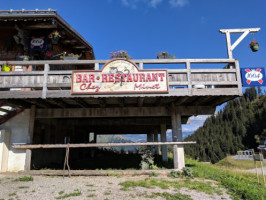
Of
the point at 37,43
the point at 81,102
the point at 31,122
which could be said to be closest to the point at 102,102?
the point at 81,102

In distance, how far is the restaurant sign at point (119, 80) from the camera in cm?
848

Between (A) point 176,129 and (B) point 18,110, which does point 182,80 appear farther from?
(B) point 18,110

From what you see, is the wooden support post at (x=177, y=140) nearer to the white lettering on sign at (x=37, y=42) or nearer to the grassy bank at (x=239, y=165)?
the white lettering on sign at (x=37, y=42)

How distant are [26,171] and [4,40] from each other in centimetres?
890

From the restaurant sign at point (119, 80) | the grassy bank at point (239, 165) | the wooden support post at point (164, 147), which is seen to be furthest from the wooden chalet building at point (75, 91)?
the grassy bank at point (239, 165)

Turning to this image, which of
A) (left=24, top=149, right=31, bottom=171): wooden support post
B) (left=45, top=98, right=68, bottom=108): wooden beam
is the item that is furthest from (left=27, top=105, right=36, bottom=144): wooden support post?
(left=45, top=98, right=68, bottom=108): wooden beam

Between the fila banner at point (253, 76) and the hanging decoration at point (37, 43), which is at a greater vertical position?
the hanging decoration at point (37, 43)

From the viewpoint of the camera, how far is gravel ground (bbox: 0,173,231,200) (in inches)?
237

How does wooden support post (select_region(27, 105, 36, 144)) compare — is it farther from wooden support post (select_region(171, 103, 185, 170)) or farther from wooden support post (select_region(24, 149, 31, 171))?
wooden support post (select_region(171, 103, 185, 170))

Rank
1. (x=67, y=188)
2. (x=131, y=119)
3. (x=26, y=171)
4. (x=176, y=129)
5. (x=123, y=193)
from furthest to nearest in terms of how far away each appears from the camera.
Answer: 1. (x=131, y=119)
2. (x=176, y=129)
3. (x=26, y=171)
4. (x=67, y=188)
5. (x=123, y=193)

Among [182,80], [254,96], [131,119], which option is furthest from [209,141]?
[182,80]

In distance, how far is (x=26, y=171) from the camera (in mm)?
9141

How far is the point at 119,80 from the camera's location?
337 inches

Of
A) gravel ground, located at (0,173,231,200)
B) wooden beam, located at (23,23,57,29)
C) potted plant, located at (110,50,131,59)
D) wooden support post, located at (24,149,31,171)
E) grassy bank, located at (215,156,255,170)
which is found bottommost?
grassy bank, located at (215,156,255,170)
